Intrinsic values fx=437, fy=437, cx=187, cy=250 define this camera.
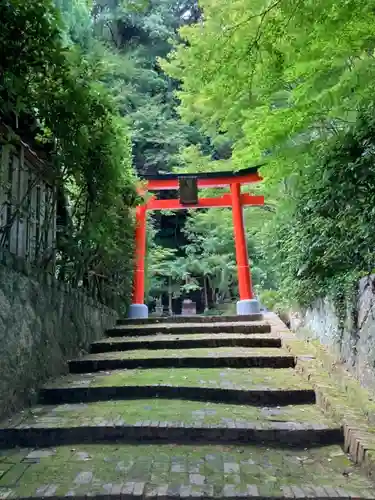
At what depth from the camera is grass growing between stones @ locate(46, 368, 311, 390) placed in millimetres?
3955

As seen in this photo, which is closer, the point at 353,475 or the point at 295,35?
the point at 353,475

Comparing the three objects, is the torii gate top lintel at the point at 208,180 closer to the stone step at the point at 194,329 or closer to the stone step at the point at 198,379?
the stone step at the point at 194,329

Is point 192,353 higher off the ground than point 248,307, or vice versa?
point 248,307

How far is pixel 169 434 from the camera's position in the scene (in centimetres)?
306

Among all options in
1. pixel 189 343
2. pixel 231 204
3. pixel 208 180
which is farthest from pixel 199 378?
pixel 231 204

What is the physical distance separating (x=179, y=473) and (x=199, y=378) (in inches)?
65.6

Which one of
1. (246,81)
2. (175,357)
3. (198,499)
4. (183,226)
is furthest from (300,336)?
(183,226)

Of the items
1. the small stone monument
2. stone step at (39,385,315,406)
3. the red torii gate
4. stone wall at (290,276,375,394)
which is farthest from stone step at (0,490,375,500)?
the small stone monument

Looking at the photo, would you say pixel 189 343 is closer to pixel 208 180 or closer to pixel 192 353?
pixel 192 353

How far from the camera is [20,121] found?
399 centimetres

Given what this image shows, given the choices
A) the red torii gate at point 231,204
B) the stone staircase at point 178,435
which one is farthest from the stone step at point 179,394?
the red torii gate at point 231,204

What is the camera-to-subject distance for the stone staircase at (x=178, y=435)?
2.38 metres

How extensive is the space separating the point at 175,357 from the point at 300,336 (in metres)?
1.90

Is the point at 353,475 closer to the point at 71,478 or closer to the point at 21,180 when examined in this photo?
the point at 71,478
